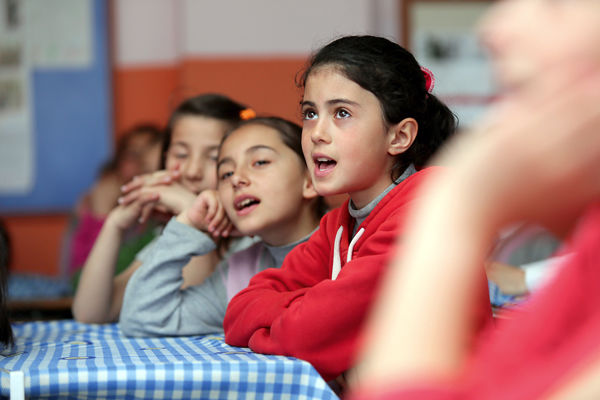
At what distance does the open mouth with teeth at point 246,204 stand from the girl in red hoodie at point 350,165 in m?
0.24

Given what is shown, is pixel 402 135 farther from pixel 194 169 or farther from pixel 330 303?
pixel 194 169

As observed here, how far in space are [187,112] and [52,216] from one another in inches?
99.9

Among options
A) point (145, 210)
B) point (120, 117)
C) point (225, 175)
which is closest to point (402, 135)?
point (225, 175)

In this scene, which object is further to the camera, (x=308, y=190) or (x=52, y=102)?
(x=52, y=102)

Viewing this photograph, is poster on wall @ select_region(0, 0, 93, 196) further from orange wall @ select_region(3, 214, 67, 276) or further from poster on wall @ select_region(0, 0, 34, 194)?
orange wall @ select_region(3, 214, 67, 276)

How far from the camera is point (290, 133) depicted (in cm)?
167

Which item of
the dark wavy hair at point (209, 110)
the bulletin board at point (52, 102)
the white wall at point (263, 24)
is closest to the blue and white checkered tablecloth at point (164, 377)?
the dark wavy hair at point (209, 110)

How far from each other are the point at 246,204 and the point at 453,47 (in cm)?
315

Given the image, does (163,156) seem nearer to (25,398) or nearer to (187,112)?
(187,112)

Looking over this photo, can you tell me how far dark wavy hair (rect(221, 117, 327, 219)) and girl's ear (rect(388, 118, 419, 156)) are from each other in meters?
0.40

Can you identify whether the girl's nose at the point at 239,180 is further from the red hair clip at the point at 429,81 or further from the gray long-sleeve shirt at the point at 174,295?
the red hair clip at the point at 429,81

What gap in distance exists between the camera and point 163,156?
2178mm

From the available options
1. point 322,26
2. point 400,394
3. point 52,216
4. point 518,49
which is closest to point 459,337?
point 400,394

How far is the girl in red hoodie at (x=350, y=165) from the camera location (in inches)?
42.6
